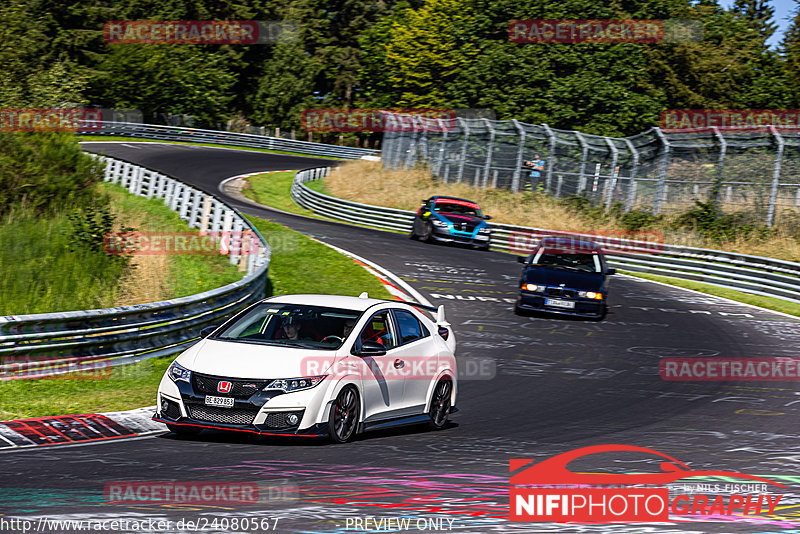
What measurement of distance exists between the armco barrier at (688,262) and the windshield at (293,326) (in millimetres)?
19635

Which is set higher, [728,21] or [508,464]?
[728,21]

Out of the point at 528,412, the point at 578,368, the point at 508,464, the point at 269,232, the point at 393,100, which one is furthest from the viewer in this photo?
the point at 393,100

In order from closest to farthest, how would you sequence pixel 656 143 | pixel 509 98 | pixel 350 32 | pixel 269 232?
pixel 269 232, pixel 656 143, pixel 509 98, pixel 350 32

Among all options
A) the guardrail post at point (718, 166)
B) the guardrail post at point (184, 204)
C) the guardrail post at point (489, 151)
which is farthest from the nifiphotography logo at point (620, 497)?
the guardrail post at point (489, 151)

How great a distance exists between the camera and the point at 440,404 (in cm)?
1134

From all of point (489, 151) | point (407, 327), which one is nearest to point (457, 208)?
point (489, 151)

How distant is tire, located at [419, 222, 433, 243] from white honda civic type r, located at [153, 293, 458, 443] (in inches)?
869

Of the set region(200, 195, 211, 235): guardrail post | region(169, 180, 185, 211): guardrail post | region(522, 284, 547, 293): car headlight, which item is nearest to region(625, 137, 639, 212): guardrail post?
region(522, 284, 547, 293): car headlight

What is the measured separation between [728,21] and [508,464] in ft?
226

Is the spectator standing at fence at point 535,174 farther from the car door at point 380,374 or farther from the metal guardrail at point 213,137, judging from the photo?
the metal guardrail at point 213,137

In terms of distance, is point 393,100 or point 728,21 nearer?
point 728,21

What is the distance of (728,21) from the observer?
71188 millimetres

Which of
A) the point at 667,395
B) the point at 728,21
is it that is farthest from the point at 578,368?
the point at 728,21

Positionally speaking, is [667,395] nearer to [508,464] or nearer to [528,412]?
[528,412]
